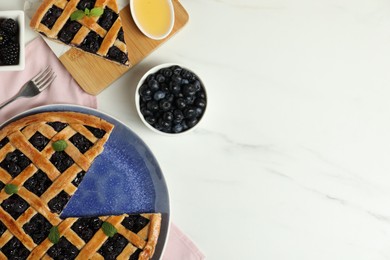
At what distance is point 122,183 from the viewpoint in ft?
7.82

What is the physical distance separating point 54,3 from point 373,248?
1580 millimetres

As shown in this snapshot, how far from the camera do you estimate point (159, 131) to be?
2318 mm

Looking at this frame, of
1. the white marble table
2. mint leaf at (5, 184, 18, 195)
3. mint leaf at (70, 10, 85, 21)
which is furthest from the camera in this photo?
the white marble table

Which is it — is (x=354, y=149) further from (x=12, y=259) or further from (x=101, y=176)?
(x=12, y=259)

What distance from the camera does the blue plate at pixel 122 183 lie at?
237 cm

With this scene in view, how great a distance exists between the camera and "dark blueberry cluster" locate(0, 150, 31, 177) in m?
2.26

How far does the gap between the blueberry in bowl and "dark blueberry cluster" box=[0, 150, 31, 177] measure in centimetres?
31

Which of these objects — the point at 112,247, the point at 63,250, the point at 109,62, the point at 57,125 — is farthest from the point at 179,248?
the point at 109,62

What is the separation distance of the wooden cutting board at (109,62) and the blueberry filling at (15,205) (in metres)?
0.48

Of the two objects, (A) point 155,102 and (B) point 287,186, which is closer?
(A) point 155,102

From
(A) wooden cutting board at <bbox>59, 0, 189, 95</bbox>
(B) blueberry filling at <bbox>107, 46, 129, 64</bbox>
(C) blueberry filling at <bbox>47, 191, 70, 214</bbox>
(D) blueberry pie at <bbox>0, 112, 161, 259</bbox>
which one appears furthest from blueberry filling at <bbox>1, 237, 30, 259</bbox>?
(B) blueberry filling at <bbox>107, 46, 129, 64</bbox>

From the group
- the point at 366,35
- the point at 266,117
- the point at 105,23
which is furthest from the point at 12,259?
the point at 366,35

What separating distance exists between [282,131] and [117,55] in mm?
718

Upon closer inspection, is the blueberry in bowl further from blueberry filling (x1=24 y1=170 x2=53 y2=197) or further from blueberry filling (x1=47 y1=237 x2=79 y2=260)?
blueberry filling (x1=47 y1=237 x2=79 y2=260)
